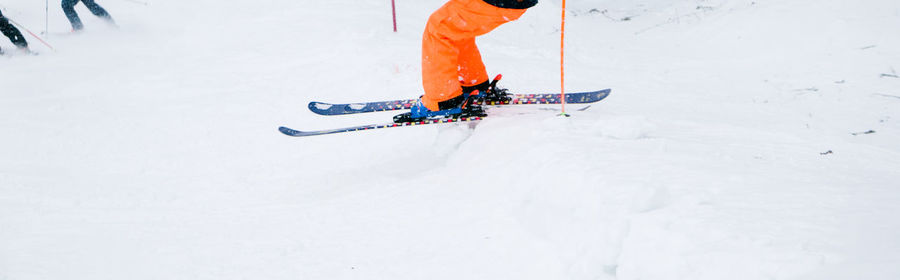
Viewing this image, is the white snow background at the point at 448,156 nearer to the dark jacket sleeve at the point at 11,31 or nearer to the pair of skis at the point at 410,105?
the pair of skis at the point at 410,105

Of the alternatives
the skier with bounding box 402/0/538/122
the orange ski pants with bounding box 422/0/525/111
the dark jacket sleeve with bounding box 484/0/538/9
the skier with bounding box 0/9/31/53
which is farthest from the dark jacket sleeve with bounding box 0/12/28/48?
the dark jacket sleeve with bounding box 484/0/538/9

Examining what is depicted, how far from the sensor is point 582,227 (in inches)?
69.1

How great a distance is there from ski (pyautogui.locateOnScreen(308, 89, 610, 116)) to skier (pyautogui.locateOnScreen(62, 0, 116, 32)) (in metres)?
5.42

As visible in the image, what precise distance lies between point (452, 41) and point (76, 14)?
7021mm

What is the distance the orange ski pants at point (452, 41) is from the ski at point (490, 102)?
1.42 feet

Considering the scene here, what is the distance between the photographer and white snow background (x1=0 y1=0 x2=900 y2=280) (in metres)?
1.66

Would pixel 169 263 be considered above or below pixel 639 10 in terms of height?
below

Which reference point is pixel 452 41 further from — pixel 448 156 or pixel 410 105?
pixel 410 105

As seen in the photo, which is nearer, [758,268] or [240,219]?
[758,268]

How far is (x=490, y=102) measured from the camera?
3596 mm

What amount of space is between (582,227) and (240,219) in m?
1.88

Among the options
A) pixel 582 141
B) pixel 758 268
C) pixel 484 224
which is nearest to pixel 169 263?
pixel 484 224

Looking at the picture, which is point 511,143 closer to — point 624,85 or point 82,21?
point 624,85

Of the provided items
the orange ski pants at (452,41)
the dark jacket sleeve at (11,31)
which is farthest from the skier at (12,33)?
the orange ski pants at (452,41)
